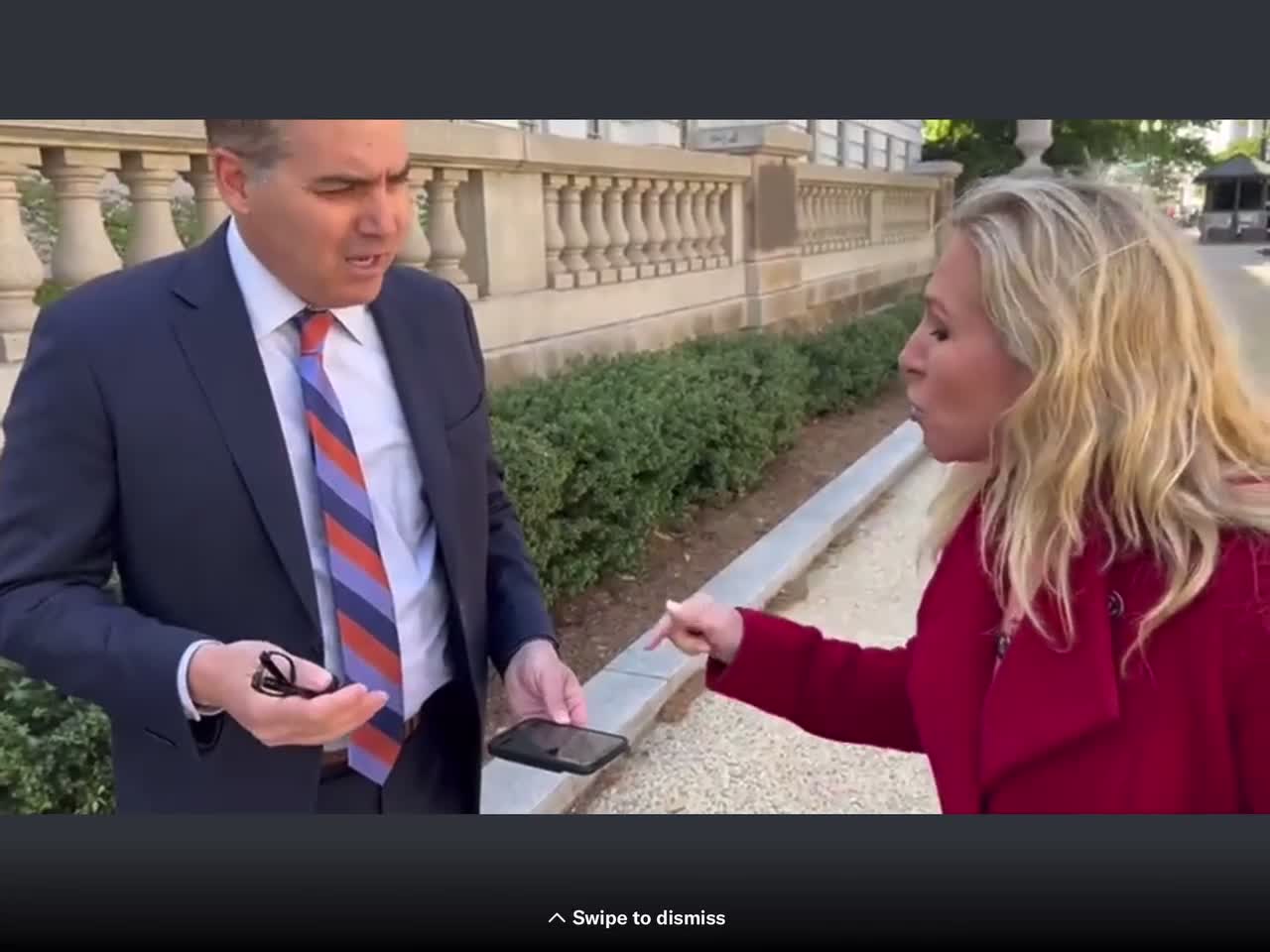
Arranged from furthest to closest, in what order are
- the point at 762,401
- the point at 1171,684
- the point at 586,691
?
the point at 762,401, the point at 586,691, the point at 1171,684

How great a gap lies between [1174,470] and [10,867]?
1.41 meters

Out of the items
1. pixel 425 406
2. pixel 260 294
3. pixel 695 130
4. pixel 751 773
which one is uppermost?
pixel 695 130

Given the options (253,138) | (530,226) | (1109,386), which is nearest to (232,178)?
(253,138)

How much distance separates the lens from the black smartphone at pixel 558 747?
1.46 m

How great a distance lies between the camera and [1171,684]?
3.70 ft

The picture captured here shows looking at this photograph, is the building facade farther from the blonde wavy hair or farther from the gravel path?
the gravel path

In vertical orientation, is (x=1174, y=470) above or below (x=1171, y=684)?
above

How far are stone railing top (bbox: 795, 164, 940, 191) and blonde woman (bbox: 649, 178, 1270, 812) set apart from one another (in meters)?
6.09

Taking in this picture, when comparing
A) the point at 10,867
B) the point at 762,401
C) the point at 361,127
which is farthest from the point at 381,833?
Result: the point at 762,401

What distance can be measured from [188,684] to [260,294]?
466 millimetres

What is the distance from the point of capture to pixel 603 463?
377 cm

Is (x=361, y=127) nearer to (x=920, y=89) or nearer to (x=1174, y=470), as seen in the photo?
(x=920, y=89)

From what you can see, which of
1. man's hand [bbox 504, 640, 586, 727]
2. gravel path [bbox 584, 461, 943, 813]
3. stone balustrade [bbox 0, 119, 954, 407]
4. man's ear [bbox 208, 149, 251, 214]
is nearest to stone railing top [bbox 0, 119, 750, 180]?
stone balustrade [bbox 0, 119, 954, 407]

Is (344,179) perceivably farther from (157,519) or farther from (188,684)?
(188,684)
